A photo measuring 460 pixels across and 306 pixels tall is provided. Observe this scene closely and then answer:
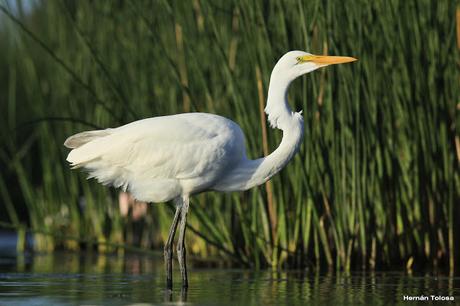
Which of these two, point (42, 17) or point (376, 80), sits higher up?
point (42, 17)

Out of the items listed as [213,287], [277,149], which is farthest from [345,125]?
[213,287]

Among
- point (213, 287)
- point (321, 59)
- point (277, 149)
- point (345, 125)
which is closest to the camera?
point (213, 287)

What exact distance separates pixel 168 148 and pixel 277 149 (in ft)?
2.86

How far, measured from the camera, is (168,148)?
27.8 ft

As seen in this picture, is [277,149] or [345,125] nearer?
[277,149]

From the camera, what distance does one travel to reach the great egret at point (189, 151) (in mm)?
8367

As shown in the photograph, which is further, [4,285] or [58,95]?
Result: [58,95]

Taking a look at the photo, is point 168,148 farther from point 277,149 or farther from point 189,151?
point 277,149

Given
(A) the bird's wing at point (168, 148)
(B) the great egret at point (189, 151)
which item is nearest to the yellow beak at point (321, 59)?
(B) the great egret at point (189, 151)

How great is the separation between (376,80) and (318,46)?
721 millimetres

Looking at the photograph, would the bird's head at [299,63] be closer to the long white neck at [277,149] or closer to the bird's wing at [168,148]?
the long white neck at [277,149]

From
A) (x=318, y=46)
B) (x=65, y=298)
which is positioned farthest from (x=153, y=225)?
(x=65, y=298)

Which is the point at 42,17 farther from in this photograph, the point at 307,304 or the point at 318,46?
the point at 307,304

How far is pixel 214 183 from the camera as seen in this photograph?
28.2 ft
